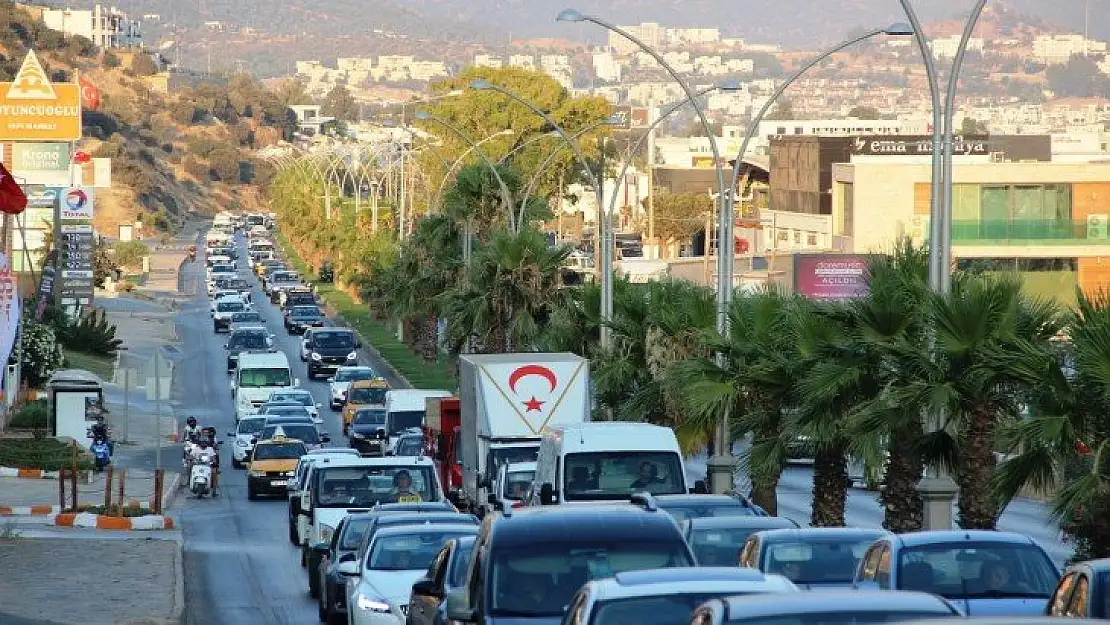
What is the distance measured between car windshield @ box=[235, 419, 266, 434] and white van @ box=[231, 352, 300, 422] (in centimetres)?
952

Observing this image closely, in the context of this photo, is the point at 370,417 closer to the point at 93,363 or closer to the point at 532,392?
the point at 532,392

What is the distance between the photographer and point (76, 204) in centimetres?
8356

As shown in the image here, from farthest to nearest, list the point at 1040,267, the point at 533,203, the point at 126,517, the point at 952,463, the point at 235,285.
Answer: the point at 235,285
the point at 1040,267
the point at 533,203
the point at 126,517
the point at 952,463

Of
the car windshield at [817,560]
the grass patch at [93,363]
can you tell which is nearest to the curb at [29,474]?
the grass patch at [93,363]

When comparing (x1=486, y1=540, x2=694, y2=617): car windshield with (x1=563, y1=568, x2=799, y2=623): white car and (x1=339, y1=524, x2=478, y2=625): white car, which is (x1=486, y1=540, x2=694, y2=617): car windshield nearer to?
(x1=563, y1=568, x2=799, y2=623): white car

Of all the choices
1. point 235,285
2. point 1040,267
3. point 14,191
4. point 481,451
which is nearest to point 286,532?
point 481,451

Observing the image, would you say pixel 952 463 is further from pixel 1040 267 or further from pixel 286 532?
pixel 1040 267

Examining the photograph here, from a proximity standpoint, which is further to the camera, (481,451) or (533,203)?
(533,203)

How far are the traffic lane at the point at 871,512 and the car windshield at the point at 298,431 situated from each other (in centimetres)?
1009

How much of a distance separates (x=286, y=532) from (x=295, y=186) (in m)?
139

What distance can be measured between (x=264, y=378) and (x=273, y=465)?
1870 centimetres

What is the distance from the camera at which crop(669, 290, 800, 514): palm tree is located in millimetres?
26375

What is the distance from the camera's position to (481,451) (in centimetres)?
3238

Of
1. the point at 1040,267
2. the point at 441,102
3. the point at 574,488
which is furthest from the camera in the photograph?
the point at 441,102
